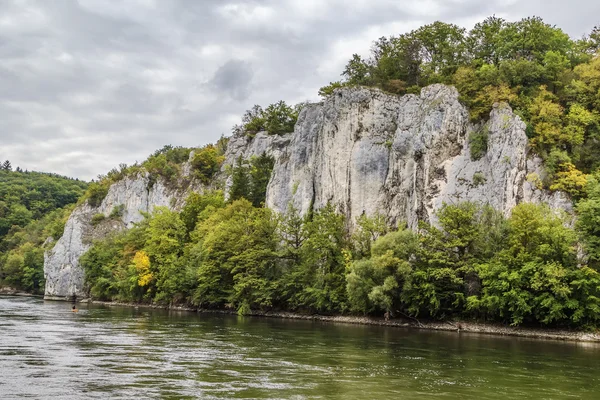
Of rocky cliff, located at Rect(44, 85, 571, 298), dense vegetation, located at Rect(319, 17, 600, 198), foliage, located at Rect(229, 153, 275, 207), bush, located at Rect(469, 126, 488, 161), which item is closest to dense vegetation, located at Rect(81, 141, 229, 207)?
foliage, located at Rect(229, 153, 275, 207)

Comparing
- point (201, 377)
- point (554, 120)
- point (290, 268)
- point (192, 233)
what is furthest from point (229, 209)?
point (201, 377)

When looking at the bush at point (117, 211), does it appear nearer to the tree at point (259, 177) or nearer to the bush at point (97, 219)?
the bush at point (97, 219)

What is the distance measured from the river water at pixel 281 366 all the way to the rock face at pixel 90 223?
82799mm

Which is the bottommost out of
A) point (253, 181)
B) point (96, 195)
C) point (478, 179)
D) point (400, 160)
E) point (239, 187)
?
point (478, 179)

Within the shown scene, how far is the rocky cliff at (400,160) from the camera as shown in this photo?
6384 cm

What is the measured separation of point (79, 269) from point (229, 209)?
52.5 metres

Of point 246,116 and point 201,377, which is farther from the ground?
point 246,116

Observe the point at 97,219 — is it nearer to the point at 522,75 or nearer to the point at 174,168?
the point at 174,168

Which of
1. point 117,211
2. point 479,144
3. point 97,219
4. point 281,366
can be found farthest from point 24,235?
point 281,366

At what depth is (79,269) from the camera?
408ft

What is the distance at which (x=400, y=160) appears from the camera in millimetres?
76562

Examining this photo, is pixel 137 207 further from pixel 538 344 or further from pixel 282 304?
pixel 538 344

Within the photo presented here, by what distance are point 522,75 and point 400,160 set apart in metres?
18.5

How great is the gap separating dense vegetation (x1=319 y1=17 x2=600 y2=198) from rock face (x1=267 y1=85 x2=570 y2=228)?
2013 millimetres
